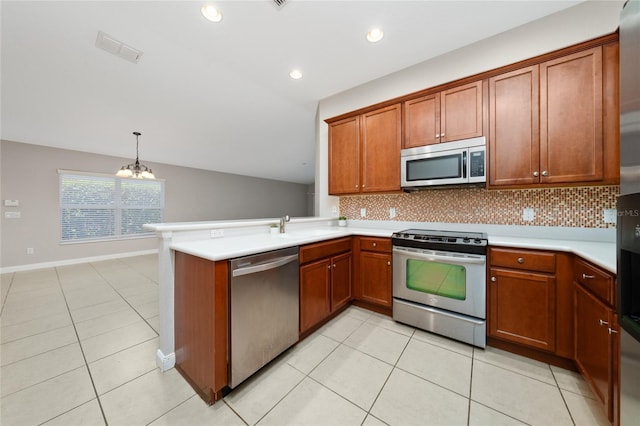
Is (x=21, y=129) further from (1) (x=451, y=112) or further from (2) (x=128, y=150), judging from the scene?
(1) (x=451, y=112)

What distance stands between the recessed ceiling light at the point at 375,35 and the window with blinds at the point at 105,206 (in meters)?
6.43

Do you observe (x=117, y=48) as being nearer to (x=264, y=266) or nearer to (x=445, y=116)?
(x=264, y=266)

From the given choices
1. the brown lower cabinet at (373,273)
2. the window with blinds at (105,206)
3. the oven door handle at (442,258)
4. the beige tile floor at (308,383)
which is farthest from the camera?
the window with blinds at (105,206)

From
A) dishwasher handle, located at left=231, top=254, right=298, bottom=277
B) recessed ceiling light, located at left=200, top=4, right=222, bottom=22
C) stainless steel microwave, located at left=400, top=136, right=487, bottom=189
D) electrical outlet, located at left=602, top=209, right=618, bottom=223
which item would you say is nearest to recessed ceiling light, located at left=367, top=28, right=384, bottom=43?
stainless steel microwave, located at left=400, top=136, right=487, bottom=189

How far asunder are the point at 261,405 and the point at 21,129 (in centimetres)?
597

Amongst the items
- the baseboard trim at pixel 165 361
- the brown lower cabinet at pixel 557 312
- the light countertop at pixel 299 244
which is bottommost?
the baseboard trim at pixel 165 361

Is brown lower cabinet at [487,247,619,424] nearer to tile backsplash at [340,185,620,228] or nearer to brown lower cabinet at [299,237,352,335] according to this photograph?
tile backsplash at [340,185,620,228]

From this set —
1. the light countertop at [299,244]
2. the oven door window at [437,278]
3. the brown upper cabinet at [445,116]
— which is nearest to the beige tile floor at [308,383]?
the oven door window at [437,278]

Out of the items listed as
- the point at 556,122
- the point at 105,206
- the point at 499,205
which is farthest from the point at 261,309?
the point at 105,206

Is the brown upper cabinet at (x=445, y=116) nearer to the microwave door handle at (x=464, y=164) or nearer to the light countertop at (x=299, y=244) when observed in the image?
the microwave door handle at (x=464, y=164)

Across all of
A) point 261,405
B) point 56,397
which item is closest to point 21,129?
point 56,397

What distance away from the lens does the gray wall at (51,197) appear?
4.30 meters

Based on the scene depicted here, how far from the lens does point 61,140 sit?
4348mm

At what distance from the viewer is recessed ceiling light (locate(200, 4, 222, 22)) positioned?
179 centimetres
